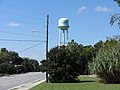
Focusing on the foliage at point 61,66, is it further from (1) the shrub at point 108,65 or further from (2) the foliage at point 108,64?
(1) the shrub at point 108,65

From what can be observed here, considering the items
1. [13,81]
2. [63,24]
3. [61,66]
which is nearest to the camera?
[61,66]

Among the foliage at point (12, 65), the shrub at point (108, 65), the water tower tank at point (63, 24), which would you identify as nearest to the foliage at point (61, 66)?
the shrub at point (108, 65)

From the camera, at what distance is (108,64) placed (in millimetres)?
44188

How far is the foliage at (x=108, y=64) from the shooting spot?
43594mm

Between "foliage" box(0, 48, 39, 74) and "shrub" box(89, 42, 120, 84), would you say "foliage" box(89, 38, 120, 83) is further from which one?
"foliage" box(0, 48, 39, 74)

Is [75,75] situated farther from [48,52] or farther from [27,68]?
[27,68]

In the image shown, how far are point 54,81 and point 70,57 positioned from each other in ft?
13.6

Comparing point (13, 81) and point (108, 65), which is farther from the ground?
point (108, 65)

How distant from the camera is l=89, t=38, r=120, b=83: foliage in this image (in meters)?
43.6

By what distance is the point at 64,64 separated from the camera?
5156 centimetres

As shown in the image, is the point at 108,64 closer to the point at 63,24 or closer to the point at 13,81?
the point at 13,81

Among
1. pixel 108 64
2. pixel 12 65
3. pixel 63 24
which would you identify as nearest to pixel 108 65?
pixel 108 64

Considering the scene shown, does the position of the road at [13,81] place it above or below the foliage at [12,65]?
below

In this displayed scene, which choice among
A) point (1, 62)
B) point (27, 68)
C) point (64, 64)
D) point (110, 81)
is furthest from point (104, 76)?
point (27, 68)
